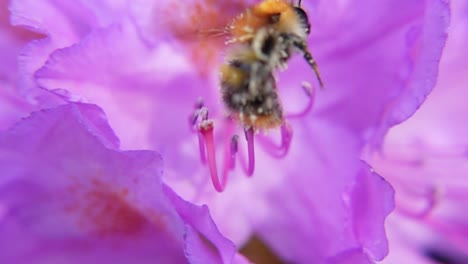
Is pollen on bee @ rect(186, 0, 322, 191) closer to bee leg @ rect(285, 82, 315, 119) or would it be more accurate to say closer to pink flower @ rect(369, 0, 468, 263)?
bee leg @ rect(285, 82, 315, 119)

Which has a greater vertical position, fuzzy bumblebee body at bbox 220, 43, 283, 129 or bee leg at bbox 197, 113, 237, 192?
fuzzy bumblebee body at bbox 220, 43, 283, 129

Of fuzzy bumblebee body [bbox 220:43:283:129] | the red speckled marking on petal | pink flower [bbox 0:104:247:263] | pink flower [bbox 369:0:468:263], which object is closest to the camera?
fuzzy bumblebee body [bbox 220:43:283:129]

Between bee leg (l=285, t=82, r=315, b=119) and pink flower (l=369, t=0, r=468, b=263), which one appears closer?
bee leg (l=285, t=82, r=315, b=119)

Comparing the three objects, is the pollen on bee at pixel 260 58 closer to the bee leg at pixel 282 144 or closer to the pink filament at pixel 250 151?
the pink filament at pixel 250 151

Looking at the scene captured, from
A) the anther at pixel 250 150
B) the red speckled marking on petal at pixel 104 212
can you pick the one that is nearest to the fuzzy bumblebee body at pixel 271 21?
the anther at pixel 250 150

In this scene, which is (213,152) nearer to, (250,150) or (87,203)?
(250,150)

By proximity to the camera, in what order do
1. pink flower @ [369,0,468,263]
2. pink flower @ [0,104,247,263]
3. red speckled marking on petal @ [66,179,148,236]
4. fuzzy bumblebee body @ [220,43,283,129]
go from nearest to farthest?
fuzzy bumblebee body @ [220,43,283,129] < pink flower @ [0,104,247,263] < red speckled marking on petal @ [66,179,148,236] < pink flower @ [369,0,468,263]

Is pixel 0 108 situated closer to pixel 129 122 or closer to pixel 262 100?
pixel 129 122

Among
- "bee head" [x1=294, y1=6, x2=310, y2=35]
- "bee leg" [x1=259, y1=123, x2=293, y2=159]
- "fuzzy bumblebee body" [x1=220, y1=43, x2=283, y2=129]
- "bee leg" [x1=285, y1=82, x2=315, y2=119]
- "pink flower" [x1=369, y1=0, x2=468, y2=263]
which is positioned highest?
"bee head" [x1=294, y1=6, x2=310, y2=35]

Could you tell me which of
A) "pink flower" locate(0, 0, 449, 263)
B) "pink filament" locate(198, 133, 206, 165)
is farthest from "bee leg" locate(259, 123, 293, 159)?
"pink filament" locate(198, 133, 206, 165)
